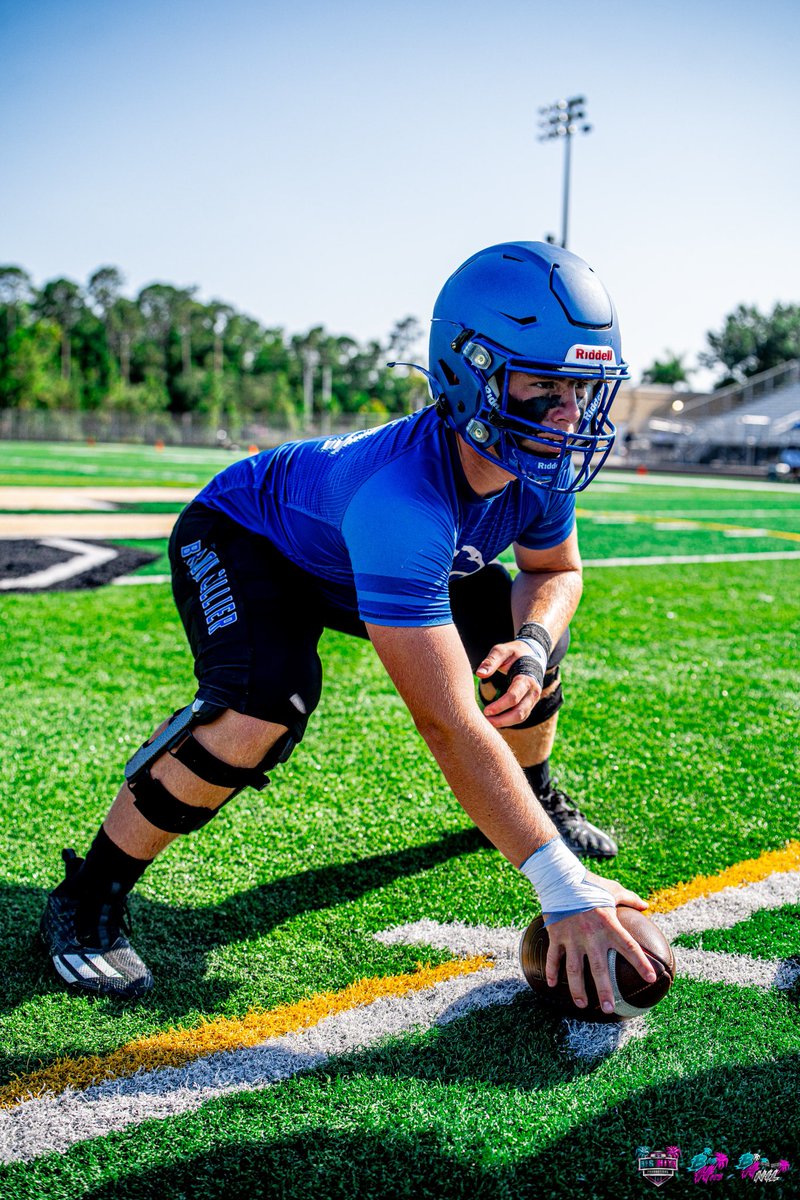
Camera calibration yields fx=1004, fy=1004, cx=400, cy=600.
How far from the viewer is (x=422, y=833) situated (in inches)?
129

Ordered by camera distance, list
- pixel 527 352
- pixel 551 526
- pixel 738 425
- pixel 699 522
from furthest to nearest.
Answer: pixel 738 425
pixel 699 522
pixel 551 526
pixel 527 352

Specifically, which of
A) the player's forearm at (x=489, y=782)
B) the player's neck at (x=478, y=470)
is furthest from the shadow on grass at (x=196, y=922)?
the player's neck at (x=478, y=470)

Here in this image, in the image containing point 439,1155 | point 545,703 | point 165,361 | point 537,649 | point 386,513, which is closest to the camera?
point 439,1155

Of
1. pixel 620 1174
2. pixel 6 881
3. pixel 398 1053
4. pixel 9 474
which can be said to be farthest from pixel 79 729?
pixel 9 474

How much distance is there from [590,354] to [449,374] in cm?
33

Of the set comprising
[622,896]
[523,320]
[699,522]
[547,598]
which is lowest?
[699,522]

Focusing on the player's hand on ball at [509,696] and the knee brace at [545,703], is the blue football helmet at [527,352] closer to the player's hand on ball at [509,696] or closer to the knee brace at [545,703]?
the player's hand on ball at [509,696]

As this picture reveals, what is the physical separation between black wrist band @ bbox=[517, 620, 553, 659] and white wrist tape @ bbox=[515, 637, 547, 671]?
0.02 metres

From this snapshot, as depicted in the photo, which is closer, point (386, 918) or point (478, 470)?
point (478, 470)

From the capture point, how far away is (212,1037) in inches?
85.0

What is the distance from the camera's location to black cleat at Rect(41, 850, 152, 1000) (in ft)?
7.70

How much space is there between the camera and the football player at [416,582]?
2016mm

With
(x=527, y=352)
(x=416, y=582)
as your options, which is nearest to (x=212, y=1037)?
(x=416, y=582)

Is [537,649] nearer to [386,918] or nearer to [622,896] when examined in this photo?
[622,896]
